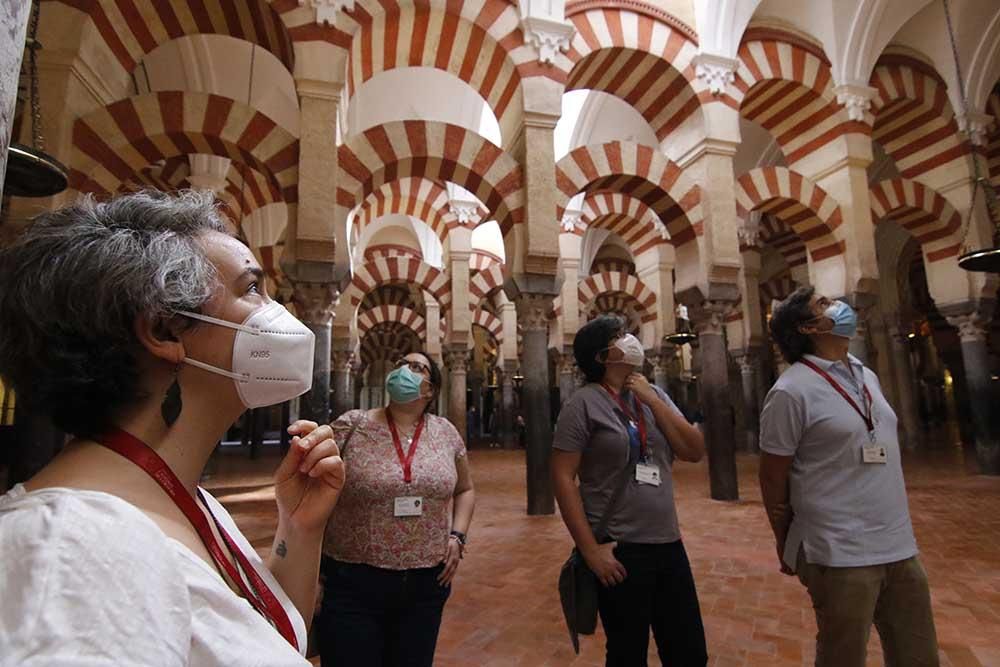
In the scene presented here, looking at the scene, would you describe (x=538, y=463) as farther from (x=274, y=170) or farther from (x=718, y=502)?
(x=274, y=170)

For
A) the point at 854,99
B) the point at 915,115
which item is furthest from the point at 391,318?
the point at 915,115

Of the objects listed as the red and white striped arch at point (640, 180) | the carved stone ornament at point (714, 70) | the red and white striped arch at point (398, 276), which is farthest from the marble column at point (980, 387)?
the red and white striped arch at point (398, 276)

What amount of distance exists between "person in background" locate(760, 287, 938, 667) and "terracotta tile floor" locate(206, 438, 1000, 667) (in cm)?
116

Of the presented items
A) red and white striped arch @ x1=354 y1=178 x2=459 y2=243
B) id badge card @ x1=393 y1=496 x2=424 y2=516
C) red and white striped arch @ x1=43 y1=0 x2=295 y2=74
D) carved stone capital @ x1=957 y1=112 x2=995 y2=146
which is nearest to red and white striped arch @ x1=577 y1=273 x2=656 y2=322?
red and white striped arch @ x1=354 y1=178 x2=459 y2=243

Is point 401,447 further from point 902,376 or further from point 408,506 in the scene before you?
point 902,376

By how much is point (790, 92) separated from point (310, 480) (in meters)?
9.48

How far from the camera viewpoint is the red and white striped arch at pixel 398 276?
12195 mm

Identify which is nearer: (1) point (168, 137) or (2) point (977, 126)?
(1) point (168, 137)

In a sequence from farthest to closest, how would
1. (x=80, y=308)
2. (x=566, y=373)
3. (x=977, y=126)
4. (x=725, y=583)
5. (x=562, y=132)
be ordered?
1. (x=566, y=373)
2. (x=562, y=132)
3. (x=977, y=126)
4. (x=725, y=583)
5. (x=80, y=308)

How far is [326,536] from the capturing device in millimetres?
1815

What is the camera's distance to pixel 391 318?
55.4 feet

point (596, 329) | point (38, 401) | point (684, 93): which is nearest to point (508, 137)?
point (684, 93)

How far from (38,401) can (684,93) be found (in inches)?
322

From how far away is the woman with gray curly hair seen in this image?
0.50 m
